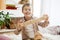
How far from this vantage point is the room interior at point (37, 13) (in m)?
1.24

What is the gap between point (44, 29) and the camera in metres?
1.33

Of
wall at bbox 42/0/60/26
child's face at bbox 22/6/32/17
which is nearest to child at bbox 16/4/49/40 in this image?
child's face at bbox 22/6/32/17

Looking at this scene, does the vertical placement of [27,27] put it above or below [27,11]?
below

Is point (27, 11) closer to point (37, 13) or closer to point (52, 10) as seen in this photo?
point (37, 13)

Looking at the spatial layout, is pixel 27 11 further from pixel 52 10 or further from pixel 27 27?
pixel 52 10

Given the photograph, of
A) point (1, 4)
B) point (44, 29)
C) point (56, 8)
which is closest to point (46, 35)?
point (44, 29)

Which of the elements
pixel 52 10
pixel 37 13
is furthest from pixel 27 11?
pixel 52 10

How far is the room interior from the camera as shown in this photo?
1242 mm

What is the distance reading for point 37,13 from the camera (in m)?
1.31

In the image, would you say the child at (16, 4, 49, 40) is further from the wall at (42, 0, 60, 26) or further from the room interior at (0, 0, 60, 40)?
the wall at (42, 0, 60, 26)

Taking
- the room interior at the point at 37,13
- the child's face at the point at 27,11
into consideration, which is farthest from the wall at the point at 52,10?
the child's face at the point at 27,11

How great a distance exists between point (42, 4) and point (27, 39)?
0.39 meters

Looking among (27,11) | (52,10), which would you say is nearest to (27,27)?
(27,11)

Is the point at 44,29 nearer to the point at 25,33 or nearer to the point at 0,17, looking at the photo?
the point at 25,33
